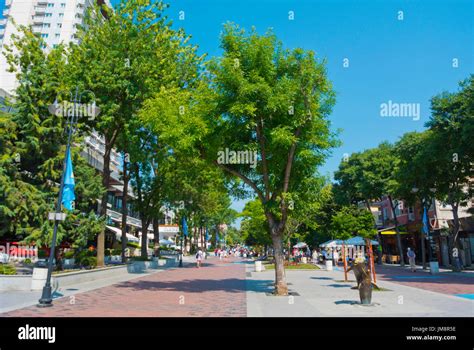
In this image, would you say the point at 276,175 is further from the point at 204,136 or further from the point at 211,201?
the point at 211,201

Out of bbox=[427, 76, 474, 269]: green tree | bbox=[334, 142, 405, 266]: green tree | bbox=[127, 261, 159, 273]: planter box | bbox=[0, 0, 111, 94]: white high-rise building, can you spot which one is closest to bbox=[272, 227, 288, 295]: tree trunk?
bbox=[427, 76, 474, 269]: green tree

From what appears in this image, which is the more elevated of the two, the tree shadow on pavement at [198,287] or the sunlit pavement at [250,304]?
the sunlit pavement at [250,304]

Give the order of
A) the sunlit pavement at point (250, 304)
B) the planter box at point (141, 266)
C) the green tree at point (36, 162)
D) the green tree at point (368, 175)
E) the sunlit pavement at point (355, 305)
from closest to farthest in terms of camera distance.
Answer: the sunlit pavement at point (355, 305), the sunlit pavement at point (250, 304), the green tree at point (36, 162), the planter box at point (141, 266), the green tree at point (368, 175)

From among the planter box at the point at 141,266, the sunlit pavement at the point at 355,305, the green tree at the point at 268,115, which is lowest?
the planter box at the point at 141,266

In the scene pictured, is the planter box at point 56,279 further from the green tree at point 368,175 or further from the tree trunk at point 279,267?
the green tree at point 368,175

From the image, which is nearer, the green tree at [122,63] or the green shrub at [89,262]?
the green tree at [122,63]

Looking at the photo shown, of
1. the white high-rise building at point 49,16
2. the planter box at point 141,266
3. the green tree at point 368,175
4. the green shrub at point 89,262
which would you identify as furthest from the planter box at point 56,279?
the white high-rise building at point 49,16

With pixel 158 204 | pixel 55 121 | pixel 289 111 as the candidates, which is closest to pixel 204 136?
pixel 289 111

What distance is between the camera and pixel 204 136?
1539cm

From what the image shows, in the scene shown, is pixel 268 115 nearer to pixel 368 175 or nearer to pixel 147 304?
pixel 147 304

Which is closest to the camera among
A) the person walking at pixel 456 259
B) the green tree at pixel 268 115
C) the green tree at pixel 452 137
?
the green tree at pixel 268 115

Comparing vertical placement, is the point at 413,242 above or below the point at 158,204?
below

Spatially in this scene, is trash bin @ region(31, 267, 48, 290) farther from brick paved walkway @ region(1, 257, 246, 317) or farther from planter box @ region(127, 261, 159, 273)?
planter box @ region(127, 261, 159, 273)
